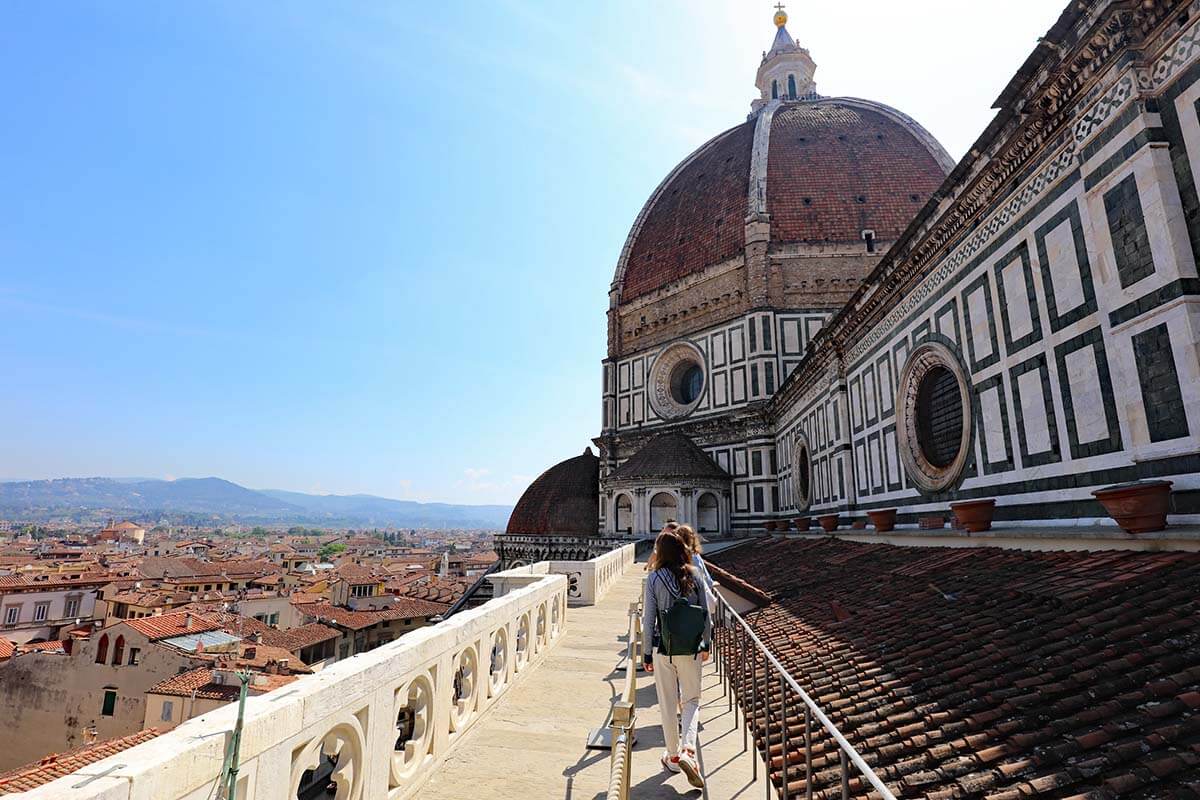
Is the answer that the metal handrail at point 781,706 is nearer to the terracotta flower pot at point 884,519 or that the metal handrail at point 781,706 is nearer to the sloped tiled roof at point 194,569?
the terracotta flower pot at point 884,519

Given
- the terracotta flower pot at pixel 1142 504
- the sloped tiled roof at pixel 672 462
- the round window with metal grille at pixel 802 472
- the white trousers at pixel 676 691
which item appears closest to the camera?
the white trousers at pixel 676 691

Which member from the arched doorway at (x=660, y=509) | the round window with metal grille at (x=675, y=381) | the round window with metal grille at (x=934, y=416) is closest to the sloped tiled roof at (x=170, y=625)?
the arched doorway at (x=660, y=509)

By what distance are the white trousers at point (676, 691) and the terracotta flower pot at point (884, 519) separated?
8.86 metres

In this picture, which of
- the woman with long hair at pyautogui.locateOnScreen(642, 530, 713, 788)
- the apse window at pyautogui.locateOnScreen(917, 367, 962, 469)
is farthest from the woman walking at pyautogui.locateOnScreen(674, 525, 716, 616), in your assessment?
the apse window at pyautogui.locateOnScreen(917, 367, 962, 469)

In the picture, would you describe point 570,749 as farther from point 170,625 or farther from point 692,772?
point 170,625

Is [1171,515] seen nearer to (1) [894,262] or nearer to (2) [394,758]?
(2) [394,758]

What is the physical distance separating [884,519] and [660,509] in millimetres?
16466

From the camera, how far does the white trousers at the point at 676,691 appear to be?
12.4ft

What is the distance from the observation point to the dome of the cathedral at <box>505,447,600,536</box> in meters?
34.1

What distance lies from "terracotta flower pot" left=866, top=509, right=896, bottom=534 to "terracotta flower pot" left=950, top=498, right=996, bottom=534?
3506 mm

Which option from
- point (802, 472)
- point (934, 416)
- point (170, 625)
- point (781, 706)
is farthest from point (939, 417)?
point (170, 625)

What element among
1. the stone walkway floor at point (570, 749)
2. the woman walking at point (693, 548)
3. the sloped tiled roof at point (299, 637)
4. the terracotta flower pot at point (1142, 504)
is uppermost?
the terracotta flower pot at point (1142, 504)

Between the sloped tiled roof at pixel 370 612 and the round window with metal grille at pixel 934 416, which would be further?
the sloped tiled roof at pixel 370 612

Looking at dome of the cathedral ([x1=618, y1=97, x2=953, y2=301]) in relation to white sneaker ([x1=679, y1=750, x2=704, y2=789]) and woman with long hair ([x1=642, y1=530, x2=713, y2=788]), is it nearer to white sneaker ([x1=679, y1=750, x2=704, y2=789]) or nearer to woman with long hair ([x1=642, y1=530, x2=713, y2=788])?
woman with long hair ([x1=642, y1=530, x2=713, y2=788])
